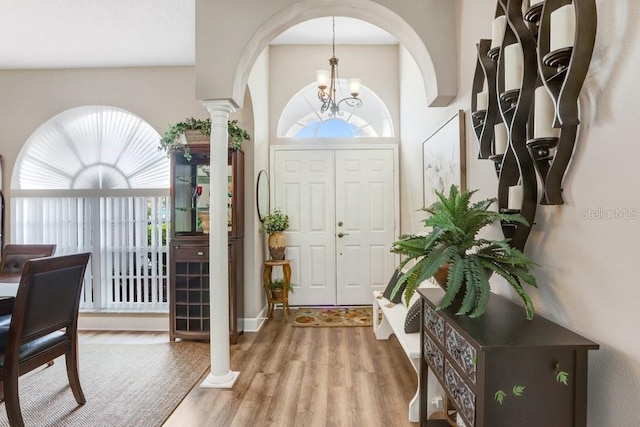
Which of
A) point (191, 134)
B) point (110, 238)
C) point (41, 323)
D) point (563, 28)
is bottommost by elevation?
point (41, 323)

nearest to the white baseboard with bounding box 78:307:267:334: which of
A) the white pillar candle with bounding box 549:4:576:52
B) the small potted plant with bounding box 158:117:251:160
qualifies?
the small potted plant with bounding box 158:117:251:160

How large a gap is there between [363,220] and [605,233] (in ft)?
12.0

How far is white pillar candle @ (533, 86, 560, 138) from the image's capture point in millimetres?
1243

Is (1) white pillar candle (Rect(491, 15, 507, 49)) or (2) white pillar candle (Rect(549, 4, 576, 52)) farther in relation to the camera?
(1) white pillar candle (Rect(491, 15, 507, 49))

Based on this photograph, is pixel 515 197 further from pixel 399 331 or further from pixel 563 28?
pixel 399 331

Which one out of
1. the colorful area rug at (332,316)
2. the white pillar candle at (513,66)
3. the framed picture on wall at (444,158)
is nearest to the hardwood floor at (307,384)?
the colorful area rug at (332,316)

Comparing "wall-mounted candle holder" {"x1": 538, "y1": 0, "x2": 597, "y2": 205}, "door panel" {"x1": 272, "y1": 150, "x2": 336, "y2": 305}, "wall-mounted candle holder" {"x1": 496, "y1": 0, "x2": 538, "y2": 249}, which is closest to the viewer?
"wall-mounted candle holder" {"x1": 538, "y1": 0, "x2": 597, "y2": 205}

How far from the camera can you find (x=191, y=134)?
352cm

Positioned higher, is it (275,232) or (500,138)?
(500,138)

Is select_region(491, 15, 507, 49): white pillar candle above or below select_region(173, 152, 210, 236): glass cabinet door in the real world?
above

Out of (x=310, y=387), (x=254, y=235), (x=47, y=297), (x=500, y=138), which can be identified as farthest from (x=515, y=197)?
(x=254, y=235)

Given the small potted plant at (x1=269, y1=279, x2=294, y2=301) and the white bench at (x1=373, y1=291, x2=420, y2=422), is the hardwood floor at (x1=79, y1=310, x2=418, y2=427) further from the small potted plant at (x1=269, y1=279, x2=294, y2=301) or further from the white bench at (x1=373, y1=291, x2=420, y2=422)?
the small potted plant at (x1=269, y1=279, x2=294, y2=301)

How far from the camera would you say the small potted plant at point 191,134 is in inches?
134

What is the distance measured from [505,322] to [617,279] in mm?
382
